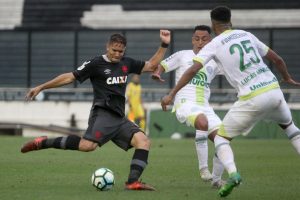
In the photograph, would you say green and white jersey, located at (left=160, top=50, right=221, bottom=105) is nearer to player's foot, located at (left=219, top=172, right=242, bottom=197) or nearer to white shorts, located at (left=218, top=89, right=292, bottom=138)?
white shorts, located at (left=218, top=89, right=292, bottom=138)

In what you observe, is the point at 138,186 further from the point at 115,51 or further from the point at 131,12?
the point at 131,12

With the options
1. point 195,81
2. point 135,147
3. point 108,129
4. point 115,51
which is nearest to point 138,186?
point 135,147

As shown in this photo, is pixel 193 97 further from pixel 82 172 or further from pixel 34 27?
pixel 34 27

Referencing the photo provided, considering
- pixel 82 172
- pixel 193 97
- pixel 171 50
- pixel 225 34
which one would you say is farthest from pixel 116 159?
pixel 171 50

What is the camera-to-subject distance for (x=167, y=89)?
3238 cm

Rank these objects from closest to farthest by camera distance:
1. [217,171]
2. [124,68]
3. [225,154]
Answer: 1. [225,154]
2. [124,68]
3. [217,171]

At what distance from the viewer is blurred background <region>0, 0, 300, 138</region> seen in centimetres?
3225

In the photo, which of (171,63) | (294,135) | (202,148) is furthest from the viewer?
(171,63)

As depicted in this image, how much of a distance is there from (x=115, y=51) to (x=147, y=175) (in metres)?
2.75

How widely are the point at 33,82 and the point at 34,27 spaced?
2.17m

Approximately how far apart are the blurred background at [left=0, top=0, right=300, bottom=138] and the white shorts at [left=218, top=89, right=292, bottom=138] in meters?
20.8

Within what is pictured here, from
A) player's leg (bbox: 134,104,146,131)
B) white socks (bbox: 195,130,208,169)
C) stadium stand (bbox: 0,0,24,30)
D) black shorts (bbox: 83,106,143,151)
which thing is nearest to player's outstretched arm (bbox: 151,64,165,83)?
black shorts (bbox: 83,106,143,151)

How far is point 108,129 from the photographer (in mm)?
11352

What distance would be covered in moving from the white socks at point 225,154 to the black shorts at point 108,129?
1644 mm
